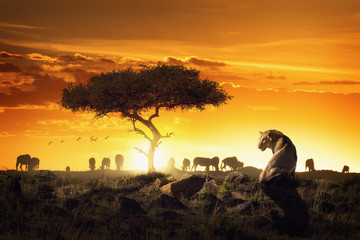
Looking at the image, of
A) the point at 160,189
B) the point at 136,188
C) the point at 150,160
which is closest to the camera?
the point at 160,189

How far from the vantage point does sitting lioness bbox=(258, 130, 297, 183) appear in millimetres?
20453

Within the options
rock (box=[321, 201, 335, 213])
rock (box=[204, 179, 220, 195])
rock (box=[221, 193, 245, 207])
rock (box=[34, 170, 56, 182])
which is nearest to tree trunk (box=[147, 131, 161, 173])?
rock (box=[34, 170, 56, 182])

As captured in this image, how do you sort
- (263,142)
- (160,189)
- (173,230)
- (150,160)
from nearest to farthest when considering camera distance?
(173,230), (263,142), (160,189), (150,160)

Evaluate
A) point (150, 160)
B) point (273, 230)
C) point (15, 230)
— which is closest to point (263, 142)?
point (273, 230)

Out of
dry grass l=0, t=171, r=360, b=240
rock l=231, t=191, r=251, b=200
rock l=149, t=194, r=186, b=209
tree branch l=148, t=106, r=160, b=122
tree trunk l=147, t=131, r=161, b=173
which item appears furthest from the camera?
tree branch l=148, t=106, r=160, b=122

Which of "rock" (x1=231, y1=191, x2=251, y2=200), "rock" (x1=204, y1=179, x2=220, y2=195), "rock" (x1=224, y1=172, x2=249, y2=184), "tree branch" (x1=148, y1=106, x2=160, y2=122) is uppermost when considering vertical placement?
"tree branch" (x1=148, y1=106, x2=160, y2=122)

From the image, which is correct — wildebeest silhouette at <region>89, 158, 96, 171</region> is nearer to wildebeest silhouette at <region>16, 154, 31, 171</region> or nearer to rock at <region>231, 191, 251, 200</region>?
wildebeest silhouette at <region>16, 154, 31, 171</region>

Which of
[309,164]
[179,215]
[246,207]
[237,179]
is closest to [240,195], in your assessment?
[246,207]

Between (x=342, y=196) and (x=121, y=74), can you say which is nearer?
(x=342, y=196)

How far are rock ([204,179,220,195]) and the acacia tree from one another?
14.0 metres

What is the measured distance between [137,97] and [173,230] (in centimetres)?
2482

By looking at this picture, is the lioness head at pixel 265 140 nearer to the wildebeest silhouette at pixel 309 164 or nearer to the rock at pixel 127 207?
the rock at pixel 127 207

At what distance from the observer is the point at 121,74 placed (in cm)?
4044

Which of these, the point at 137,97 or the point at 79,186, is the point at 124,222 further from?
the point at 137,97
